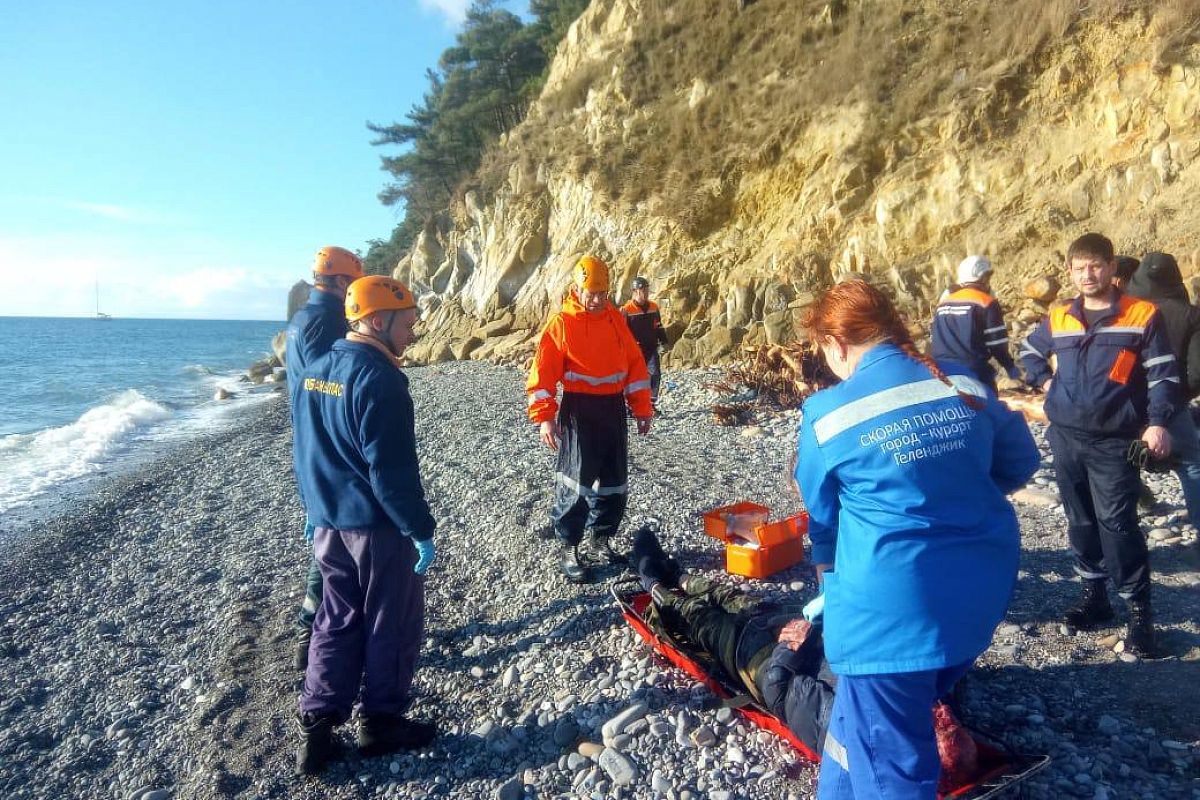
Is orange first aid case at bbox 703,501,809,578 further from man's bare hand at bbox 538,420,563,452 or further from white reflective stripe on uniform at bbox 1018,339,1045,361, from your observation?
white reflective stripe on uniform at bbox 1018,339,1045,361

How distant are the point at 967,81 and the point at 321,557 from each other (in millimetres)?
14996

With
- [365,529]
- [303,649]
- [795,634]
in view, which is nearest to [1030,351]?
[795,634]

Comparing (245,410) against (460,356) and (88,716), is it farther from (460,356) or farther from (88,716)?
(88,716)

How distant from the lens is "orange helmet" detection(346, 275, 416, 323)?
3408mm

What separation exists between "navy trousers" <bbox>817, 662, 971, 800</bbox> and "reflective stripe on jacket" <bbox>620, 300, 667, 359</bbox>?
25.3 ft

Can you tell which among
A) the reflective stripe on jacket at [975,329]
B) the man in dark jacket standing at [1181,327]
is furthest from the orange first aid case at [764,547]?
the man in dark jacket standing at [1181,327]

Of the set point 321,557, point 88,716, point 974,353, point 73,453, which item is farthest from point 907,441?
point 73,453

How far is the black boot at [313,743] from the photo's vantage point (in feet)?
11.3

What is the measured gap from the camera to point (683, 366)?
1468 centimetres

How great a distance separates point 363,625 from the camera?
3.51m

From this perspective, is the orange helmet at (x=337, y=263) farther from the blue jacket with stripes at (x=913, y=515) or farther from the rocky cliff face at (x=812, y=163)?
the rocky cliff face at (x=812, y=163)

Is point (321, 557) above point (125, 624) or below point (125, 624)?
above

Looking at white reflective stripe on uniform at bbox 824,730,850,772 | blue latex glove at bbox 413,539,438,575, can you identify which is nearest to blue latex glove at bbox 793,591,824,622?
white reflective stripe on uniform at bbox 824,730,850,772

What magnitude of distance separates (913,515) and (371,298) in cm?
257
